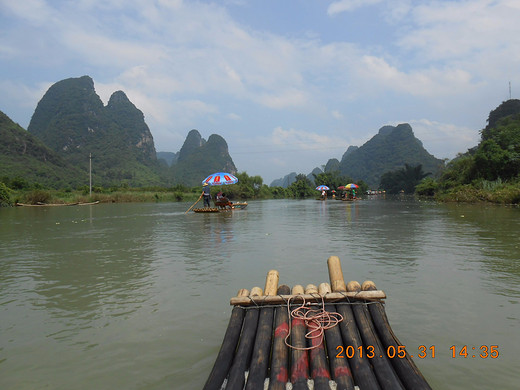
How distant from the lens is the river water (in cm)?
320

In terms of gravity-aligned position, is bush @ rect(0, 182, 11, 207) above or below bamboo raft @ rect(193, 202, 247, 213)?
above

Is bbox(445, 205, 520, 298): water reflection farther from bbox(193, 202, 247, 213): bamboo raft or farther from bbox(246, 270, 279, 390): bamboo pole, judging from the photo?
bbox(193, 202, 247, 213): bamboo raft

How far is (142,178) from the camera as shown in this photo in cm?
8975

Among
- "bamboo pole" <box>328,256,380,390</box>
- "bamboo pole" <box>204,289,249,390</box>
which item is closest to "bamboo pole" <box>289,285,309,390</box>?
"bamboo pole" <box>328,256,380,390</box>

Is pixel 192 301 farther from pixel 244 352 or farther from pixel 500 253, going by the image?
pixel 500 253

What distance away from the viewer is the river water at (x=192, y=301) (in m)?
3.20

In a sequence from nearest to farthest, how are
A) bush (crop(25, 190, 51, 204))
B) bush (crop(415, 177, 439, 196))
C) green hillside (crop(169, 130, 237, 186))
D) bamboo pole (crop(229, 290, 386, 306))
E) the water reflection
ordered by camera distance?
1. bamboo pole (crop(229, 290, 386, 306))
2. the water reflection
3. bush (crop(25, 190, 51, 204))
4. bush (crop(415, 177, 439, 196))
5. green hillside (crop(169, 130, 237, 186))

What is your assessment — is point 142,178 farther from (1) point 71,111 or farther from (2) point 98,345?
(2) point 98,345

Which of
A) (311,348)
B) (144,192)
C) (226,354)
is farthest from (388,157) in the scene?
(226,354)

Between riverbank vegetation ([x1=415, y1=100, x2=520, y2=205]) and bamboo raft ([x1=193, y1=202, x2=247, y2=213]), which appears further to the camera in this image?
riverbank vegetation ([x1=415, y1=100, x2=520, y2=205])

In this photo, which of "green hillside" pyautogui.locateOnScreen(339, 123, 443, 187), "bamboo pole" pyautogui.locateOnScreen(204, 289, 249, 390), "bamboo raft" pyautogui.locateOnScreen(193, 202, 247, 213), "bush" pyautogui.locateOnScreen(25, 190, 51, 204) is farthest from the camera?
"green hillside" pyautogui.locateOnScreen(339, 123, 443, 187)

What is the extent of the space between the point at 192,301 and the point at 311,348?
2.61m

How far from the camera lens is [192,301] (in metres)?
5.03

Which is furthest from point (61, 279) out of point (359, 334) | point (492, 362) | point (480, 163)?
point (480, 163)
